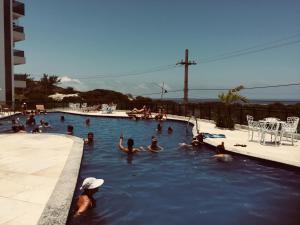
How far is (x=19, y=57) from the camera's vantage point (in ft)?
143

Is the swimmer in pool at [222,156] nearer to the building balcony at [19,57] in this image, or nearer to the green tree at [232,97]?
the green tree at [232,97]

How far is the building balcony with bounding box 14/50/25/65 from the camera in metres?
43.0

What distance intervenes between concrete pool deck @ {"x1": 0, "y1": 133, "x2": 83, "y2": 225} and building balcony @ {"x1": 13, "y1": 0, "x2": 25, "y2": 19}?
36.6m

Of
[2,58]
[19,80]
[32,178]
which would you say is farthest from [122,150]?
[19,80]

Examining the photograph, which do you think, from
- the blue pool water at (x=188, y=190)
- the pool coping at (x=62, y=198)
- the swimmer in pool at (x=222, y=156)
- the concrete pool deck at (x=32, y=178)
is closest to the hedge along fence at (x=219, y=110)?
the swimmer in pool at (x=222, y=156)

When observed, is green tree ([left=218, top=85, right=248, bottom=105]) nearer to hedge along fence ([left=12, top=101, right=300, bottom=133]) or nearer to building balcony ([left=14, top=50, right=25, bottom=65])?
hedge along fence ([left=12, top=101, right=300, bottom=133])

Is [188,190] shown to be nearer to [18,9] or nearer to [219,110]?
[219,110]

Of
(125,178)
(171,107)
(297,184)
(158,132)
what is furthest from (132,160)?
(171,107)

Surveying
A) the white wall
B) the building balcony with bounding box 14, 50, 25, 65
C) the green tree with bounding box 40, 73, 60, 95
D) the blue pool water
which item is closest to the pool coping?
the blue pool water

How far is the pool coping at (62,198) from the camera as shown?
15.8ft

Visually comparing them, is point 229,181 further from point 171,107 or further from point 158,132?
point 171,107

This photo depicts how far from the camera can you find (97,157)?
1259 cm

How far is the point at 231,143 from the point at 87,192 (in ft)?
27.8

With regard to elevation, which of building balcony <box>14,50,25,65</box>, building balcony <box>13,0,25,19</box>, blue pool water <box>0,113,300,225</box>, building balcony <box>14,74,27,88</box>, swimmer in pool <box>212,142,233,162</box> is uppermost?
building balcony <box>13,0,25,19</box>
